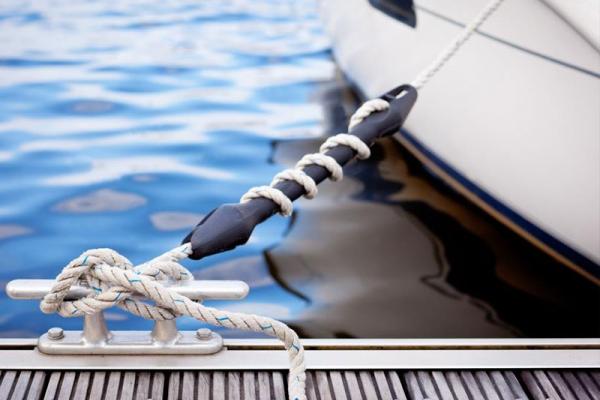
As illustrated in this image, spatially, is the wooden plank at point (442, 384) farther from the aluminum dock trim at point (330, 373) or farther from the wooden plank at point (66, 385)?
the wooden plank at point (66, 385)

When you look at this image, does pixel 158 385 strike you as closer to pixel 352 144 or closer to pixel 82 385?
pixel 82 385

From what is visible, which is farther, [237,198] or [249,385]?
[237,198]

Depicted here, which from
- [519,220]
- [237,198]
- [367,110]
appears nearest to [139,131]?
[237,198]

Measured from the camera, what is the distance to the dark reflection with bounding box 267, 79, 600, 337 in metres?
1.97

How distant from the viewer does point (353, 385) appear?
4.51ft

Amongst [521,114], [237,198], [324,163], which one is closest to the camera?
[324,163]

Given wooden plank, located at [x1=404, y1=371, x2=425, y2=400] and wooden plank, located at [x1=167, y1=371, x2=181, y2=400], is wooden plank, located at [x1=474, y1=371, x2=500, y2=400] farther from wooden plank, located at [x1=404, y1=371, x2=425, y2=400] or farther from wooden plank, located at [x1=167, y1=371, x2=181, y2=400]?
wooden plank, located at [x1=167, y1=371, x2=181, y2=400]

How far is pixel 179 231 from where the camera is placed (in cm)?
250

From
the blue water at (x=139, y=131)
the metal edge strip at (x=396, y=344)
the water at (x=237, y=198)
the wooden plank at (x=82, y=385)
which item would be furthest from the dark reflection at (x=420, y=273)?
the wooden plank at (x=82, y=385)

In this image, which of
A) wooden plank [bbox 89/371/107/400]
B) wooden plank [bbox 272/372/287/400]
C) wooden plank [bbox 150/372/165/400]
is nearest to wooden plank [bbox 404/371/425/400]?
wooden plank [bbox 272/372/287/400]

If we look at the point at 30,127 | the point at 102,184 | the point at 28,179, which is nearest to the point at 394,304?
the point at 102,184

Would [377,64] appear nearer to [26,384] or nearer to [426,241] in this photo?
[426,241]

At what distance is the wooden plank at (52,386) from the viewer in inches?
51.4

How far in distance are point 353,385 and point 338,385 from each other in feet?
0.09
